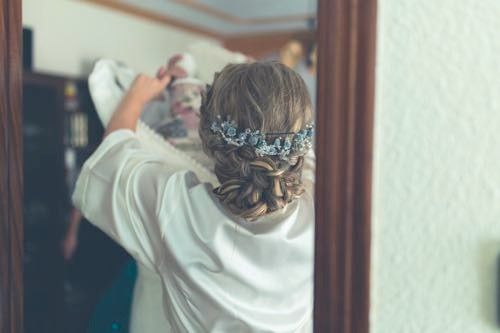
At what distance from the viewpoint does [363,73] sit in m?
0.48

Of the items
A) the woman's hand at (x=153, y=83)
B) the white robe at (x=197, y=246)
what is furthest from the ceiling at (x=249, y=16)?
the white robe at (x=197, y=246)

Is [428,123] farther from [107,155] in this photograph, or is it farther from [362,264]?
[107,155]

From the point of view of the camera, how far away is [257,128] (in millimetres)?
723

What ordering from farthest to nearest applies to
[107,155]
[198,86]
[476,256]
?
1. [198,86]
2. [107,155]
3. [476,256]

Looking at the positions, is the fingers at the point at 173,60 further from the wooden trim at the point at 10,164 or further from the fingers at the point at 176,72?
the wooden trim at the point at 10,164

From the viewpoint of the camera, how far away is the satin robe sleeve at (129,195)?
78cm

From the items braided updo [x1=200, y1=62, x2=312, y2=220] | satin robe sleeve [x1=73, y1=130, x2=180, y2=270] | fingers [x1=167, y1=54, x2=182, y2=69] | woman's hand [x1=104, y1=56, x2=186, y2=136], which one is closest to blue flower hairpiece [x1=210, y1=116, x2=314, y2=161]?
braided updo [x1=200, y1=62, x2=312, y2=220]

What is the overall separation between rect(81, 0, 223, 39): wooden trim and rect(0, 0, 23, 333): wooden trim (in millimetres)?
381

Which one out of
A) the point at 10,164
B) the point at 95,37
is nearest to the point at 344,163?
the point at 10,164

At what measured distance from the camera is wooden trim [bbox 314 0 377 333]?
19.0 inches

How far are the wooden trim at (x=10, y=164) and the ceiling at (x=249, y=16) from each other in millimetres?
342

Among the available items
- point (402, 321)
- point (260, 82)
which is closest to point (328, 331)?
point (402, 321)

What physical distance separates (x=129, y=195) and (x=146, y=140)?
0.16m

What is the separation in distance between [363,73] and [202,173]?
0.43 meters
